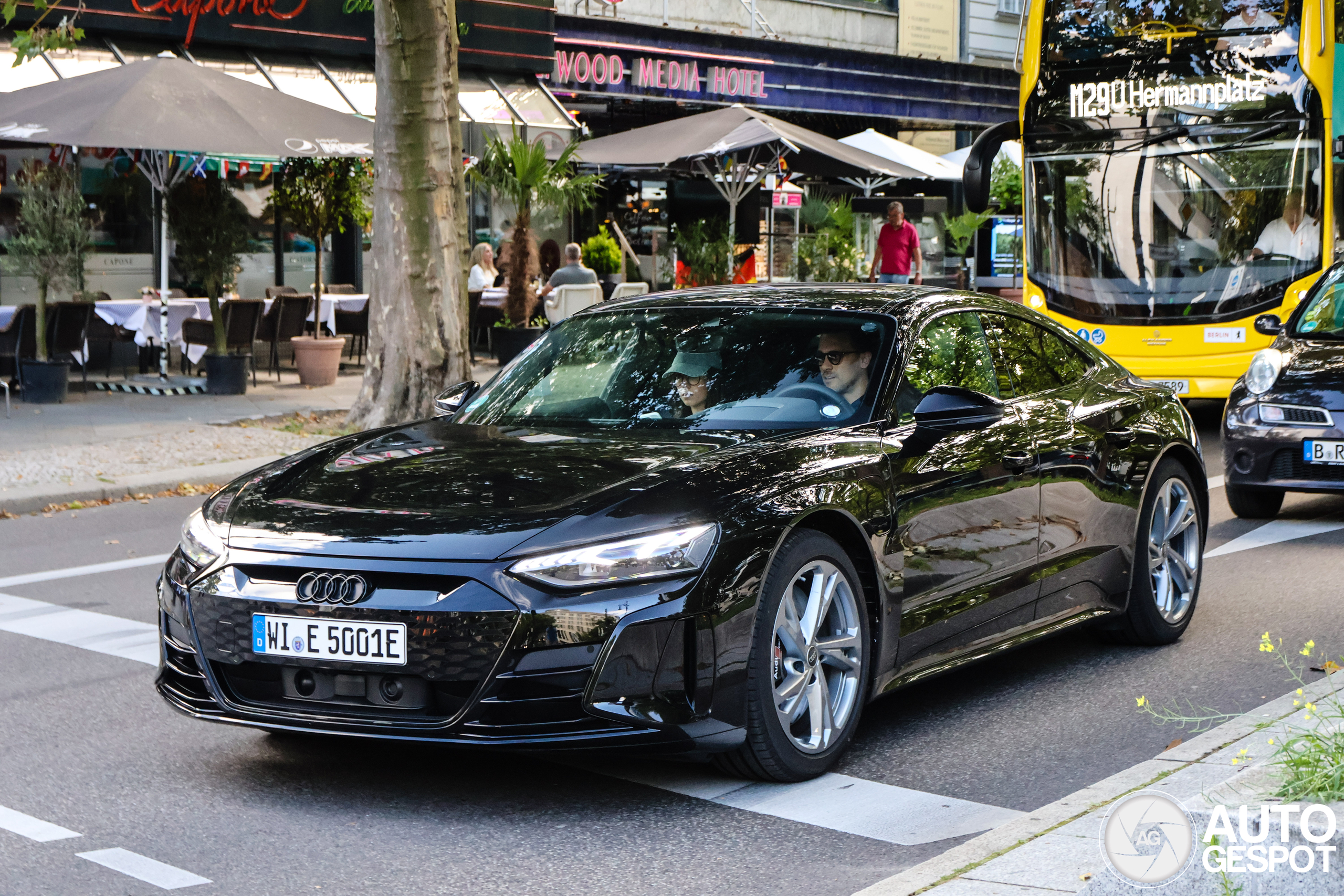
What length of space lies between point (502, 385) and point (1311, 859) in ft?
12.2

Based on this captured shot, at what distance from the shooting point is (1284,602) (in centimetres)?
785

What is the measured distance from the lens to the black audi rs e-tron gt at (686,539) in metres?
4.58

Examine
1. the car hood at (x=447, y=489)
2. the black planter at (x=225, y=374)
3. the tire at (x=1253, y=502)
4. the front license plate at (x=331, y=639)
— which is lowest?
the tire at (x=1253, y=502)

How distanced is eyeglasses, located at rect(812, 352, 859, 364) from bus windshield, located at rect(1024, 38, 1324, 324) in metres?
9.81

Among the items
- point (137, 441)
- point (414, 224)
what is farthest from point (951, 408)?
point (414, 224)

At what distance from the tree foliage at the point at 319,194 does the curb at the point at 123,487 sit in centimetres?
590

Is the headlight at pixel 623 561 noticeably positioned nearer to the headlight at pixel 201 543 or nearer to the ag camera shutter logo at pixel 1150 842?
the headlight at pixel 201 543

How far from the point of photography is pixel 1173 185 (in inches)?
588

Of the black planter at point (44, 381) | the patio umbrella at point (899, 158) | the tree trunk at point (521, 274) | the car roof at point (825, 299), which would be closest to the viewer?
the car roof at point (825, 299)

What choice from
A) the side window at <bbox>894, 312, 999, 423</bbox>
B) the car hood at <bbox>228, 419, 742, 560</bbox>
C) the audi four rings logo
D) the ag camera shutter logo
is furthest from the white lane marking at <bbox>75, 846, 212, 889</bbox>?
the side window at <bbox>894, 312, 999, 423</bbox>

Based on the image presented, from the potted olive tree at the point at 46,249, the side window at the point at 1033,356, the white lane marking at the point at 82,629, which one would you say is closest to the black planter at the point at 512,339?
the potted olive tree at the point at 46,249

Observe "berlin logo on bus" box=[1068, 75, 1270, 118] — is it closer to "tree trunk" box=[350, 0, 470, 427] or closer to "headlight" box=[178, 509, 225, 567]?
"tree trunk" box=[350, 0, 470, 427]

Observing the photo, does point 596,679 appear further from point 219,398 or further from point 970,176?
point 219,398

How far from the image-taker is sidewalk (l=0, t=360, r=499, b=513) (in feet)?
38.4
